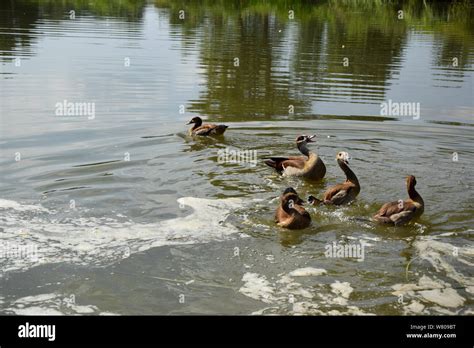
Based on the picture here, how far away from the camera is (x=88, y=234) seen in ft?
29.9

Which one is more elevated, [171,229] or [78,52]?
[78,52]

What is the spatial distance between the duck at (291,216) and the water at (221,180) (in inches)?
5.7

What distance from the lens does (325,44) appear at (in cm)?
2989

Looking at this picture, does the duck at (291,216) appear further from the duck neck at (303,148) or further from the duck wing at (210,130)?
the duck wing at (210,130)

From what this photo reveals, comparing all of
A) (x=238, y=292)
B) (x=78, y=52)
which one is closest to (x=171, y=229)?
(x=238, y=292)

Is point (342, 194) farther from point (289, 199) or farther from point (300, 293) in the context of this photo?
point (300, 293)

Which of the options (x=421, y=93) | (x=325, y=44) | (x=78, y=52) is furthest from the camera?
(x=325, y=44)

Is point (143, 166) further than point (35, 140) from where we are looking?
No

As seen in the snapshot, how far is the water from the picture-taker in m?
7.67

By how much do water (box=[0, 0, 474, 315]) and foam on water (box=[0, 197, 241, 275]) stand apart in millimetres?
32

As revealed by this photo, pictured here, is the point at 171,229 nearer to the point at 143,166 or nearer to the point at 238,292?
the point at 238,292
